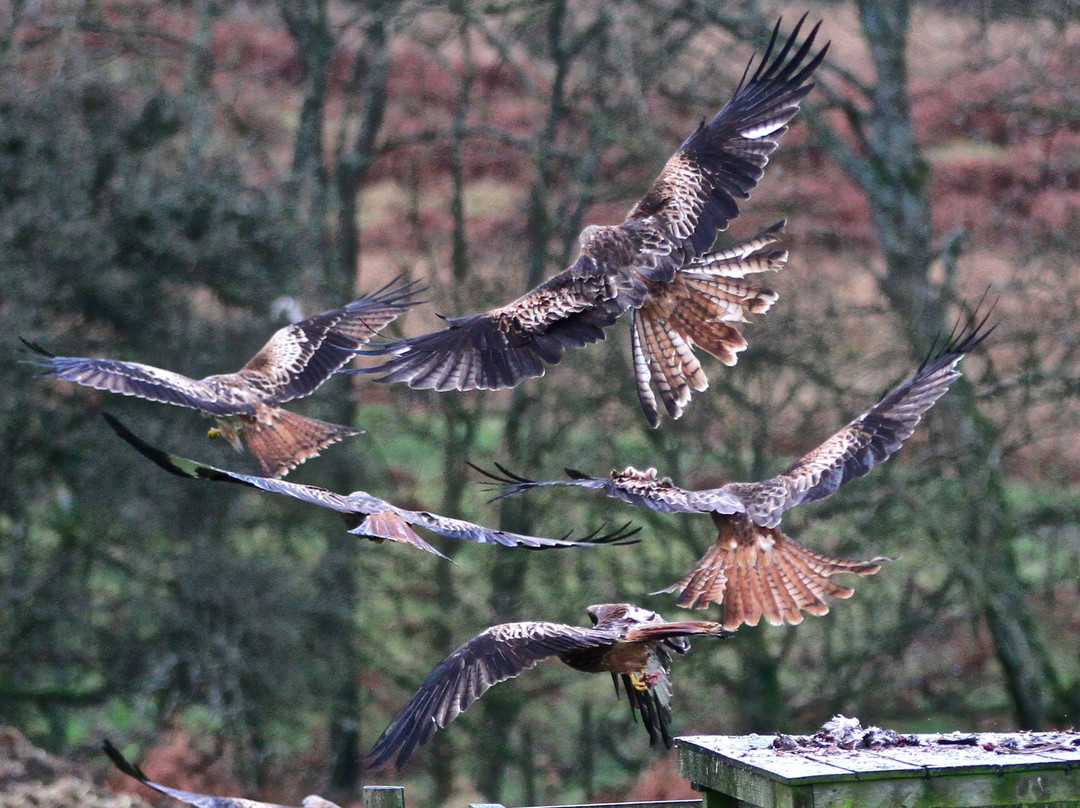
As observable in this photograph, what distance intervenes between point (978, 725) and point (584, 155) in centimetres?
651

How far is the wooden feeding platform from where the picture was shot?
4445 mm

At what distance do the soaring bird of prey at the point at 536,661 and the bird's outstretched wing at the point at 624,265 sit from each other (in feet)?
3.55

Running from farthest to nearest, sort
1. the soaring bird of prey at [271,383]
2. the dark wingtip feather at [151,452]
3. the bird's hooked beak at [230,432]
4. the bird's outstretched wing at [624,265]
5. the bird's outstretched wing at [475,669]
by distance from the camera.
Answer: the bird's hooked beak at [230,432], the soaring bird of prey at [271,383], the bird's outstretched wing at [624,265], the bird's outstretched wing at [475,669], the dark wingtip feather at [151,452]

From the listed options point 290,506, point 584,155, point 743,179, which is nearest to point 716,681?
point 290,506

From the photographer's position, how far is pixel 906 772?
4.46 m

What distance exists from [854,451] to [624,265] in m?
1.28

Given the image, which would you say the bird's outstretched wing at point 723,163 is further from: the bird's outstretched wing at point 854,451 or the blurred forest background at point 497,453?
the blurred forest background at point 497,453

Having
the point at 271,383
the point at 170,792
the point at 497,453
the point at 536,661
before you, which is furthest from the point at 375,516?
the point at 497,453

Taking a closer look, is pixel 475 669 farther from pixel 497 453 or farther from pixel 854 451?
pixel 497 453

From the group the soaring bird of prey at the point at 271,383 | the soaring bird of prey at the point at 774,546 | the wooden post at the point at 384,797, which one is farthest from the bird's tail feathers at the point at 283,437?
the wooden post at the point at 384,797

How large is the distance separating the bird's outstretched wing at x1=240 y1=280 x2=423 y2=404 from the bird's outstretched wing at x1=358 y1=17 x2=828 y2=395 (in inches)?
37.1

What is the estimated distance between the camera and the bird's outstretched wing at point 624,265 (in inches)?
250

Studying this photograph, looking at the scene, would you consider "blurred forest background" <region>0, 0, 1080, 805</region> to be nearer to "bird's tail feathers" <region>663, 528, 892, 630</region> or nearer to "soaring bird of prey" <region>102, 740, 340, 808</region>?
"bird's tail feathers" <region>663, 528, 892, 630</region>

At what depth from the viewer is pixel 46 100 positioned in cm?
1262
